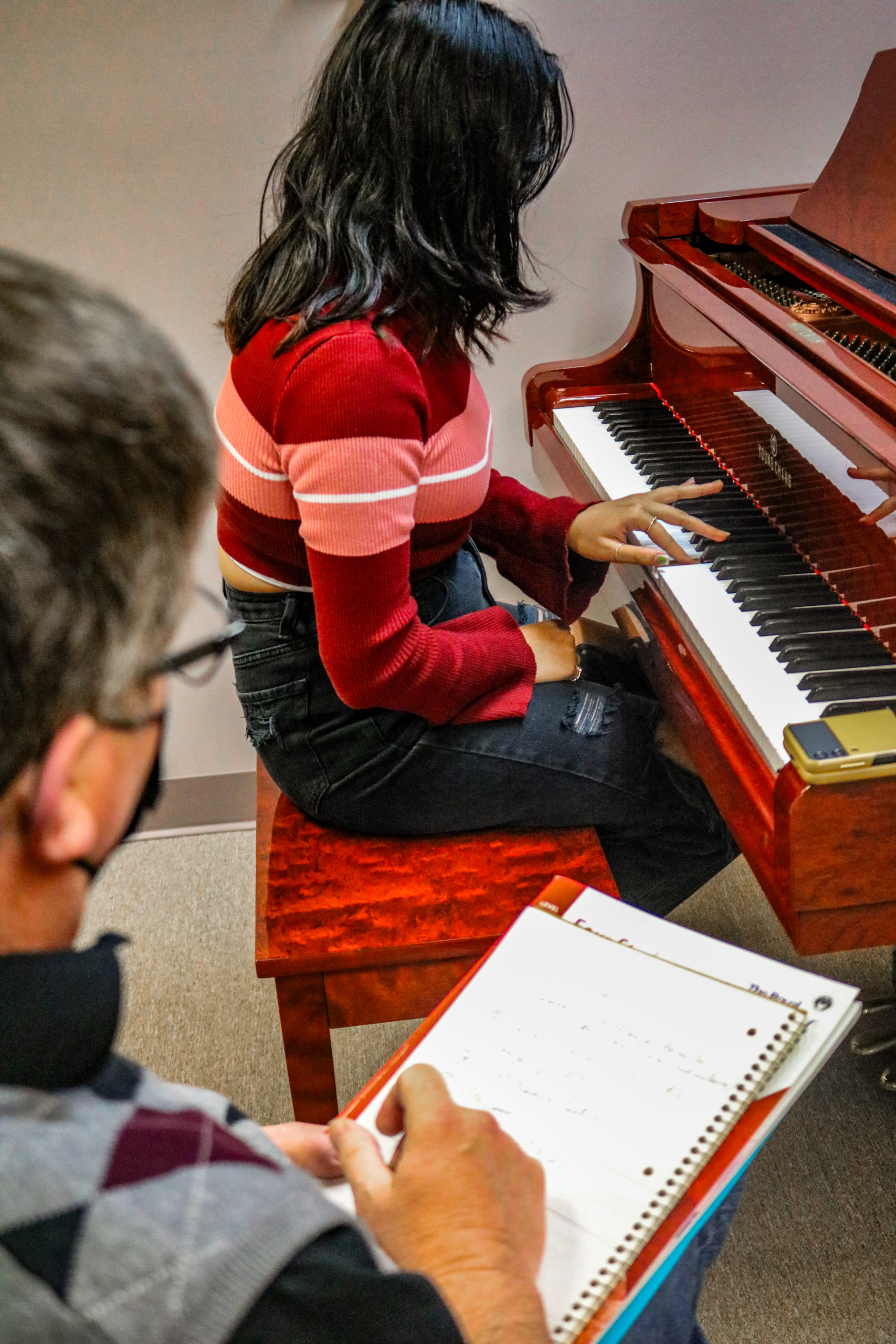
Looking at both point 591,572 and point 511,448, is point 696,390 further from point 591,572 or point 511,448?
point 511,448

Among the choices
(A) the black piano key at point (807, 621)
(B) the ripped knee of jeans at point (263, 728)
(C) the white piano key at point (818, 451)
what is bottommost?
(B) the ripped knee of jeans at point (263, 728)

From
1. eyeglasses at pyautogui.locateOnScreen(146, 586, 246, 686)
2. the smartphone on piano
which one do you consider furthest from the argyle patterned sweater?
the smartphone on piano

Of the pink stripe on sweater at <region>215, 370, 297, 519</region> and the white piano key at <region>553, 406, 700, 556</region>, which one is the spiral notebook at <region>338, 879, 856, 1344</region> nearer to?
the pink stripe on sweater at <region>215, 370, 297, 519</region>

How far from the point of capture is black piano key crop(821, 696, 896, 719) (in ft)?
3.55

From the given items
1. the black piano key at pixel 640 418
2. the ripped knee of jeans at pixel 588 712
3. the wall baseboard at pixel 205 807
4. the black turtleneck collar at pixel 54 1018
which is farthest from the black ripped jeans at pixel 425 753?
the wall baseboard at pixel 205 807

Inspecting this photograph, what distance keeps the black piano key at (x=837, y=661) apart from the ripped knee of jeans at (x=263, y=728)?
580mm

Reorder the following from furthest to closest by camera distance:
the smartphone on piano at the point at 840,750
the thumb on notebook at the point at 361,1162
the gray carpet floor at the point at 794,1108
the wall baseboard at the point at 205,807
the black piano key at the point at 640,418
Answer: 1. the wall baseboard at the point at 205,807
2. the black piano key at the point at 640,418
3. the gray carpet floor at the point at 794,1108
4. the smartphone on piano at the point at 840,750
5. the thumb on notebook at the point at 361,1162

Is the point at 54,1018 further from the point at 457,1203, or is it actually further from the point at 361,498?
the point at 361,498

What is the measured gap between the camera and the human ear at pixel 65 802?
52cm

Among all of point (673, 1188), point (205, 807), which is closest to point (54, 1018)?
point (673, 1188)

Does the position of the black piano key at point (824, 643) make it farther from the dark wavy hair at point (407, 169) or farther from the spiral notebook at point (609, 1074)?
the dark wavy hair at point (407, 169)

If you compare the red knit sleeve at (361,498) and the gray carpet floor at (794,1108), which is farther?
the gray carpet floor at (794,1108)

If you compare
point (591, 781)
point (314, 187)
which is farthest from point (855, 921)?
point (314, 187)

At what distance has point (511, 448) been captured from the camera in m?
2.23
